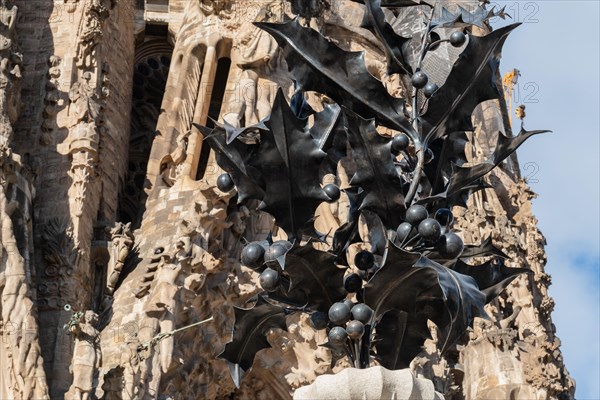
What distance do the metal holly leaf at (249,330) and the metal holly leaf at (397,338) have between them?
610 mm

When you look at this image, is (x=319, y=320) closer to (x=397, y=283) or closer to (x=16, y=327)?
(x=397, y=283)

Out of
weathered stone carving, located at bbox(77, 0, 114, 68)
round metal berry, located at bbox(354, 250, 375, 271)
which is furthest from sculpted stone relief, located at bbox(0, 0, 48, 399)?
round metal berry, located at bbox(354, 250, 375, 271)

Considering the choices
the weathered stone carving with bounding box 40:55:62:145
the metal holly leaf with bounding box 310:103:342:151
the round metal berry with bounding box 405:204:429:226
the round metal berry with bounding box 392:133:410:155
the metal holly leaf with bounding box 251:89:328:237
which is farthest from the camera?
the weathered stone carving with bounding box 40:55:62:145

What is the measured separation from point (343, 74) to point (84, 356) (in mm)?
6576

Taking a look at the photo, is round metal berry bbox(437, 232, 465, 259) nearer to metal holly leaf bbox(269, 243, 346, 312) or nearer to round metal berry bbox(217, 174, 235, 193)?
metal holly leaf bbox(269, 243, 346, 312)

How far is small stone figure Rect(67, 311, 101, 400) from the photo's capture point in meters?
14.3

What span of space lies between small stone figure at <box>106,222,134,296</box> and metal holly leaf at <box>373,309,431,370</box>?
28.0 ft

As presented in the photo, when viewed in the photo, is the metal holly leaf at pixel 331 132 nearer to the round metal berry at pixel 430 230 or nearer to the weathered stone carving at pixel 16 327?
the round metal berry at pixel 430 230

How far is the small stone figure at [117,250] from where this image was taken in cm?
1670

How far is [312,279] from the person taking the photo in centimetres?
823

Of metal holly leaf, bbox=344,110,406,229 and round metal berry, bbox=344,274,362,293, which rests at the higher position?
metal holly leaf, bbox=344,110,406,229

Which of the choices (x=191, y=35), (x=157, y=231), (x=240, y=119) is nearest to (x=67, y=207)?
(x=157, y=231)

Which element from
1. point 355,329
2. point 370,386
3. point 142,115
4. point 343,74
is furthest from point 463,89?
point 142,115

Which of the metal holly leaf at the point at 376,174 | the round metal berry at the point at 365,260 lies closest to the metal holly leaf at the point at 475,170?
the metal holly leaf at the point at 376,174
